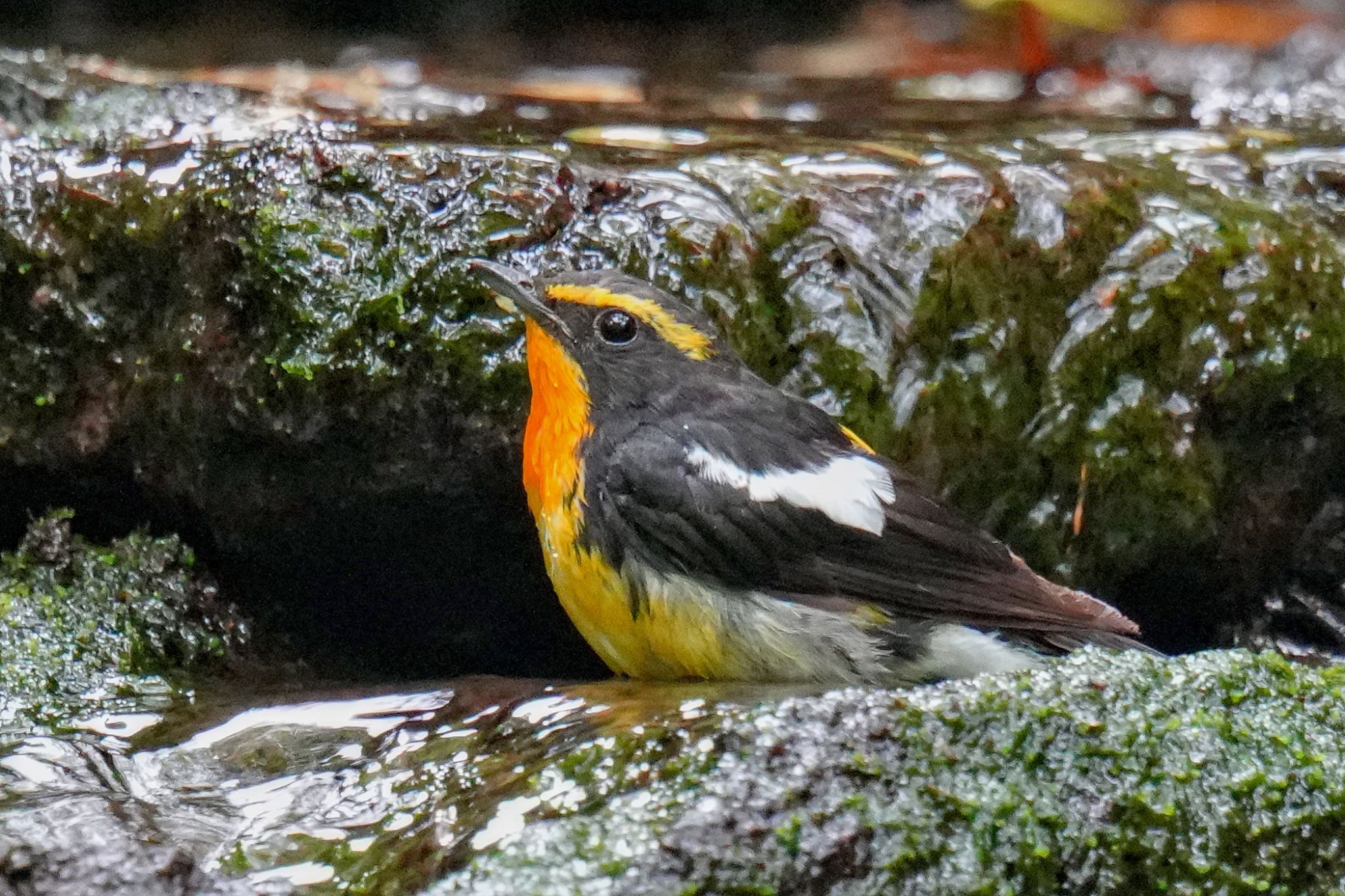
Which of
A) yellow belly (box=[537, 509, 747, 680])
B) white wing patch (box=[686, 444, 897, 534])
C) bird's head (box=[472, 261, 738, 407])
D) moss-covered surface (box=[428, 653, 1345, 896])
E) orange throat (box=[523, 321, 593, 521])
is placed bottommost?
moss-covered surface (box=[428, 653, 1345, 896])

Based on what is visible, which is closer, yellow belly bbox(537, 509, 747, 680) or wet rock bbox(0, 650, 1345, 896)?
wet rock bbox(0, 650, 1345, 896)

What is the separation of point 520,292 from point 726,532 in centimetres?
91

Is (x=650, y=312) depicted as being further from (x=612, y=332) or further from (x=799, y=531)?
(x=799, y=531)

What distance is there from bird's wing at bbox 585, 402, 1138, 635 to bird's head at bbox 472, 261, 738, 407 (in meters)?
0.18

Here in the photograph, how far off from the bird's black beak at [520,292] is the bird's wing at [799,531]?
397mm

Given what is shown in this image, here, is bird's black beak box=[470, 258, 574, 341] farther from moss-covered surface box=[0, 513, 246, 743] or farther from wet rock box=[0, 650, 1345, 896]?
moss-covered surface box=[0, 513, 246, 743]

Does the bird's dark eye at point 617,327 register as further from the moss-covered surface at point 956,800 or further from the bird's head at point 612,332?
the moss-covered surface at point 956,800

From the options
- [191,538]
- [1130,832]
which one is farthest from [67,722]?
[1130,832]

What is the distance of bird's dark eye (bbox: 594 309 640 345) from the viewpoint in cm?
440

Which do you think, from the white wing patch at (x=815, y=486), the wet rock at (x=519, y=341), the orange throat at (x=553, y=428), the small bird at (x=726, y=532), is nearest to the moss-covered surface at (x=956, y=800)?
the small bird at (x=726, y=532)

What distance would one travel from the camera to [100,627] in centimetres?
460

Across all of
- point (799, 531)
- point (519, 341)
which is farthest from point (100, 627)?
point (799, 531)

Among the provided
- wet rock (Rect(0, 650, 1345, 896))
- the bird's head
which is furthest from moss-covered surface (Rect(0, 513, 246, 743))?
the bird's head

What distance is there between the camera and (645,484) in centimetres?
414
